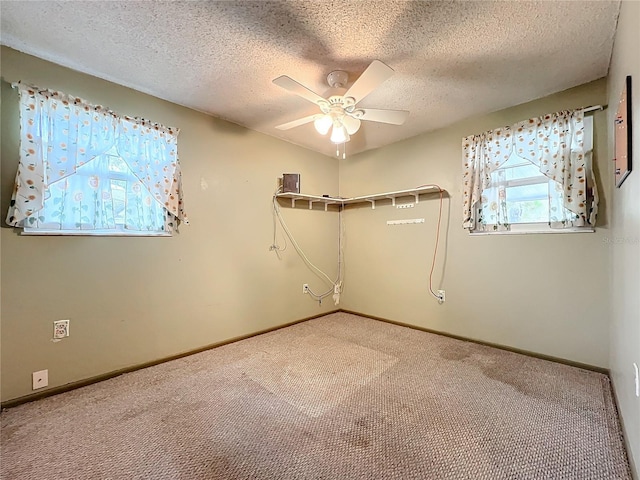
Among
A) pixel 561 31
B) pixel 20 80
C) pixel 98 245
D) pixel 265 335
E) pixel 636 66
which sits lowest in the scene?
pixel 265 335

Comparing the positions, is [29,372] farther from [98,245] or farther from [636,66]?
[636,66]

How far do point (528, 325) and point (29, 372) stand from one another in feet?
13.1

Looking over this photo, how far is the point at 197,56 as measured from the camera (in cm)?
193

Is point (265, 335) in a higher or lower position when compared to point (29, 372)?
lower

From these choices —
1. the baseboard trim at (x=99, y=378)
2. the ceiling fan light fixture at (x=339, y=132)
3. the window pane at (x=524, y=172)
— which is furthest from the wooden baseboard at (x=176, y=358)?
the ceiling fan light fixture at (x=339, y=132)

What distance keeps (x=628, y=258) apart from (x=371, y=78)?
1712mm

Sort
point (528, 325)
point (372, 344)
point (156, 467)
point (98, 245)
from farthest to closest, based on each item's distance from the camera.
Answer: point (372, 344)
point (528, 325)
point (98, 245)
point (156, 467)

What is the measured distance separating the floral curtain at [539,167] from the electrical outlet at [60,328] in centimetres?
360

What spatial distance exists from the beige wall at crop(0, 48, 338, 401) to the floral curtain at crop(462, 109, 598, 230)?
1.98 metres

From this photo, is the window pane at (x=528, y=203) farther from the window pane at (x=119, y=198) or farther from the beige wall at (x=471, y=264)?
the window pane at (x=119, y=198)

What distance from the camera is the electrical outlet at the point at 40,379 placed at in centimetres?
189

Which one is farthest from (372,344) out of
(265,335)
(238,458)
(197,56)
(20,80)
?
(20,80)

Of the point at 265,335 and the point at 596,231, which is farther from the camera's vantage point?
the point at 265,335

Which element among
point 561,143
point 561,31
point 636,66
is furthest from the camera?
point 561,143
